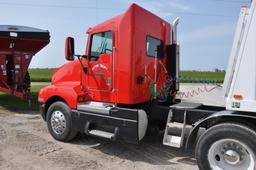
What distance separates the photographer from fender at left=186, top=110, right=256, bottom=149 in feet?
12.1

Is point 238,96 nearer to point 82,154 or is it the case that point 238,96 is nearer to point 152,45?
point 152,45

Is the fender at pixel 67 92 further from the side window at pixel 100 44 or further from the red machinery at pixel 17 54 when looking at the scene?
the red machinery at pixel 17 54

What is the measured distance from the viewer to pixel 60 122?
575 centimetres

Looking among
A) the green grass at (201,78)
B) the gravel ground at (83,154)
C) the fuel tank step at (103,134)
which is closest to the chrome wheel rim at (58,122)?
the gravel ground at (83,154)

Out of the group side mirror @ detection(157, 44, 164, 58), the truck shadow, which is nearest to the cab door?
side mirror @ detection(157, 44, 164, 58)

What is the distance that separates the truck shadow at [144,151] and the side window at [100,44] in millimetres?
1875

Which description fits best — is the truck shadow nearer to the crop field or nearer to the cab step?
the cab step

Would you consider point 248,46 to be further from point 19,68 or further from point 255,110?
point 19,68

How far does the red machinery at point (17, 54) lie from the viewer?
393 inches

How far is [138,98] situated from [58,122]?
196 centimetres

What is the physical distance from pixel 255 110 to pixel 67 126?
3737 millimetres

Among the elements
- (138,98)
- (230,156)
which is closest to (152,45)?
(138,98)

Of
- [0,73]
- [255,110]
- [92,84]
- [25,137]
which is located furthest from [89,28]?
[0,73]

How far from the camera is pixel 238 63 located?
11.7 feet
